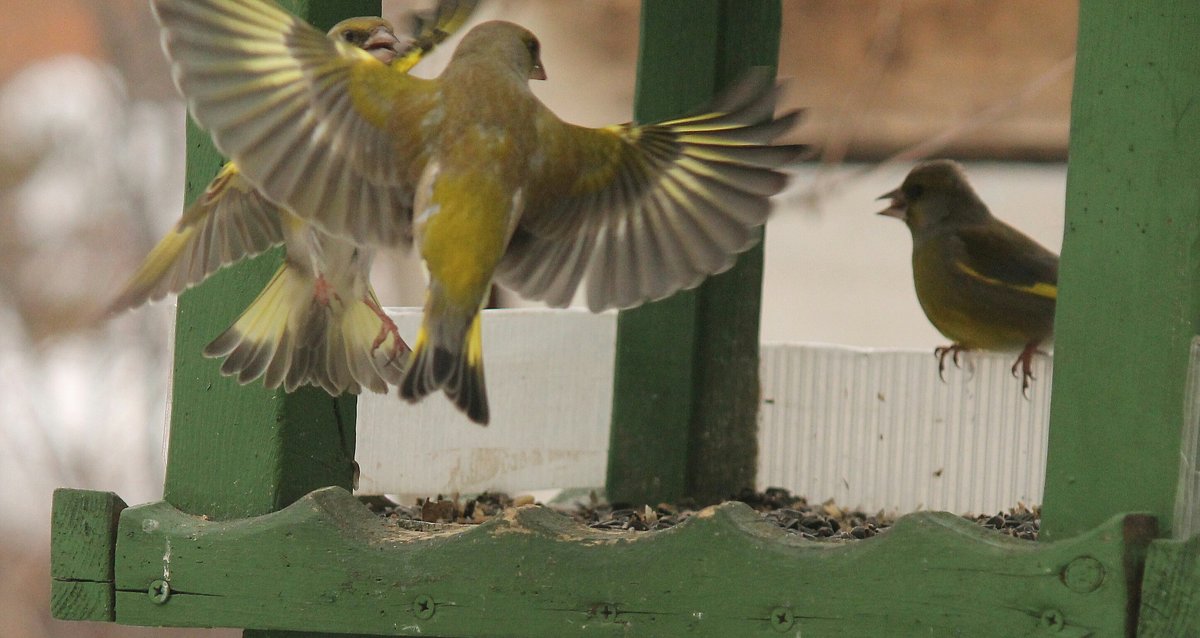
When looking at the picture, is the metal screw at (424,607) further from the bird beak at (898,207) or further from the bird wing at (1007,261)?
the bird beak at (898,207)

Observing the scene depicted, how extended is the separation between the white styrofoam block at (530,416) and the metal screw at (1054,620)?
5.61 ft

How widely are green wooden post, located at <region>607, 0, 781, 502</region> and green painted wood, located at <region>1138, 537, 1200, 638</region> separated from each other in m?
1.69

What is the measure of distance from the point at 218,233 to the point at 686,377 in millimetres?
1396

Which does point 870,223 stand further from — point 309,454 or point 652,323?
point 309,454

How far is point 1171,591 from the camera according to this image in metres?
2.01

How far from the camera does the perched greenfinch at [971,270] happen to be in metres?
3.77

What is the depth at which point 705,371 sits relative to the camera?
3.72m

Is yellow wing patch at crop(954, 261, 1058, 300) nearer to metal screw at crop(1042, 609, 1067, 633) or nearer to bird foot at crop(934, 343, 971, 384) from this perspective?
bird foot at crop(934, 343, 971, 384)

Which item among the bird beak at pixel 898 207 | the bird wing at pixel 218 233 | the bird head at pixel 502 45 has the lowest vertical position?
the bird wing at pixel 218 233

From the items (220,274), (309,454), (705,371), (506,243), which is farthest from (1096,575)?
(705,371)

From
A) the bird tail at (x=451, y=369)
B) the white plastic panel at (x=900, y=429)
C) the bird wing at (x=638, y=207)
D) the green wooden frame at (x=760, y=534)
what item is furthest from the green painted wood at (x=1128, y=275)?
the white plastic panel at (x=900, y=429)

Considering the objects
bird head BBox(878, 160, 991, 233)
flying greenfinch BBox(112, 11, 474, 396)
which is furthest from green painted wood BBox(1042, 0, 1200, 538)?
bird head BBox(878, 160, 991, 233)

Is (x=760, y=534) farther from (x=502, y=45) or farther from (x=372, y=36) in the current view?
(x=372, y=36)

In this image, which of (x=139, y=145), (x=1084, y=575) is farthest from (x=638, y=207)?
(x=139, y=145)
